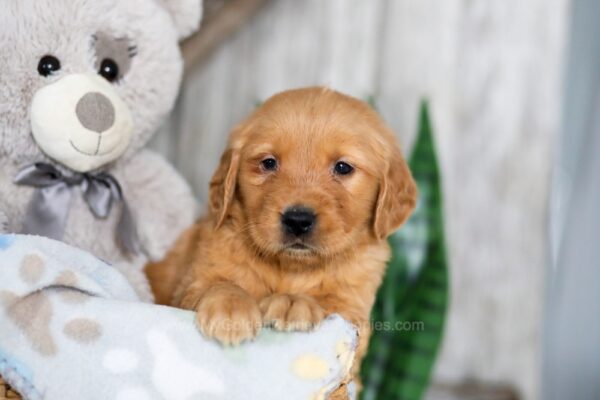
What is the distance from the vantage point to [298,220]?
1709 mm

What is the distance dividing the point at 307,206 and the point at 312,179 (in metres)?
0.12

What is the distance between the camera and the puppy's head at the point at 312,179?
1.75m

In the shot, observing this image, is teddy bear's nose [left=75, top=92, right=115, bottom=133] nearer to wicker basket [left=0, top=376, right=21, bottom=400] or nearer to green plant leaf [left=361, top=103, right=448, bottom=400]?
wicker basket [left=0, top=376, right=21, bottom=400]

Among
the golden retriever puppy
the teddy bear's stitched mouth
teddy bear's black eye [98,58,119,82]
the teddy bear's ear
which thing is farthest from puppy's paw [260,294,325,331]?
the teddy bear's ear

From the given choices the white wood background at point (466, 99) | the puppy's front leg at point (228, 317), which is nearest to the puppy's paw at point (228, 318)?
the puppy's front leg at point (228, 317)

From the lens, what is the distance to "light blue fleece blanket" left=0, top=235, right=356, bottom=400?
1386 millimetres

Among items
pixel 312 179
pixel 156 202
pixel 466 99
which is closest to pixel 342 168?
pixel 312 179

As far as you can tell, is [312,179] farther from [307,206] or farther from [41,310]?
[41,310]

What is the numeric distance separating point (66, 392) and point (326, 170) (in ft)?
2.77

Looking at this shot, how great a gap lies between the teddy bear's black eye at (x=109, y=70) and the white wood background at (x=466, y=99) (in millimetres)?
919

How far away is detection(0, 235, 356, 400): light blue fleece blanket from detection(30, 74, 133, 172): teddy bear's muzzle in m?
0.49

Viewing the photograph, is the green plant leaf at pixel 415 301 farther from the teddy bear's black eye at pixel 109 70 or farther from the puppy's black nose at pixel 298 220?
the teddy bear's black eye at pixel 109 70

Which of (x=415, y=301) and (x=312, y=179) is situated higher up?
(x=312, y=179)

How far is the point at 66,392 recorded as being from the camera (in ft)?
4.57
